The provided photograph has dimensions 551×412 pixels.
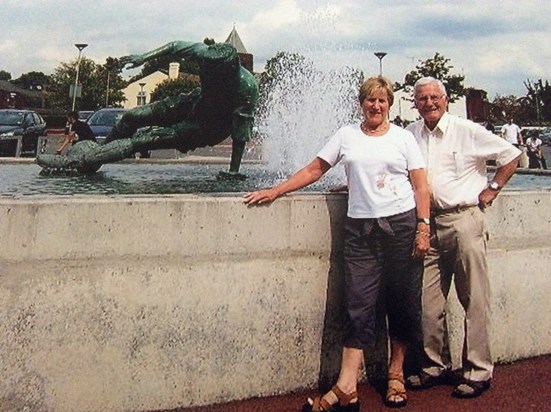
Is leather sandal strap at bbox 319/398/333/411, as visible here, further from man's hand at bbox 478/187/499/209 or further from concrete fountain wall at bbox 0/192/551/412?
man's hand at bbox 478/187/499/209

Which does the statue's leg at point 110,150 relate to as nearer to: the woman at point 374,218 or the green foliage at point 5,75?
the woman at point 374,218

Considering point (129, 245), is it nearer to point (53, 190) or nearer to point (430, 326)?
point (430, 326)

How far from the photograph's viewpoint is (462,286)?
4523mm

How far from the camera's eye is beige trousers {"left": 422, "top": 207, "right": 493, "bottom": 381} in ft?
14.5

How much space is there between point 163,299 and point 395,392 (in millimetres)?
1454

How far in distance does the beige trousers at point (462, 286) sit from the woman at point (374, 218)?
32cm

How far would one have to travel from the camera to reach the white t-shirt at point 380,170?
4.09 meters

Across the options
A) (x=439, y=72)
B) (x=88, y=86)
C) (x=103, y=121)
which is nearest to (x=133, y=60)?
(x=103, y=121)

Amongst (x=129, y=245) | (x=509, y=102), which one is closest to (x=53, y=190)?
(x=129, y=245)

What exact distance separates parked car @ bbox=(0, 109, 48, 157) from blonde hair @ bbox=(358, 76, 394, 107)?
17.3m

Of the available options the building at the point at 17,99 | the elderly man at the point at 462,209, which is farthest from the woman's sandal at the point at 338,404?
the building at the point at 17,99

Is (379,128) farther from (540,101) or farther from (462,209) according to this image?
(540,101)

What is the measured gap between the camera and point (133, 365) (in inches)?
159

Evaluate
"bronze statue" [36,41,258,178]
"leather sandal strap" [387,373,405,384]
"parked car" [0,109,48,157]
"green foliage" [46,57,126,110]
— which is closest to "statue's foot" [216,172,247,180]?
"bronze statue" [36,41,258,178]
